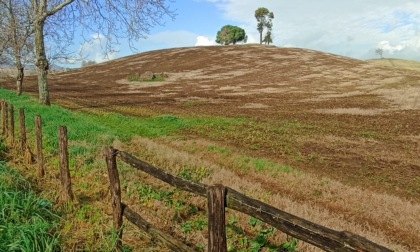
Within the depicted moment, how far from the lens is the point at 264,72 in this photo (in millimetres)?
62125

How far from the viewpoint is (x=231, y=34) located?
127375mm

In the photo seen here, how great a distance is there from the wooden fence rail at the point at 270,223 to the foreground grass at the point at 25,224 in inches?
83.1

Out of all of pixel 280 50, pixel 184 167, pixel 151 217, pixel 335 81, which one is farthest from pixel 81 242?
pixel 280 50

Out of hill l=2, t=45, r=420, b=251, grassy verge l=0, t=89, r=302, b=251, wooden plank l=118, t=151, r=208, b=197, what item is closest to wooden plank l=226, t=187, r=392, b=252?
wooden plank l=118, t=151, r=208, b=197

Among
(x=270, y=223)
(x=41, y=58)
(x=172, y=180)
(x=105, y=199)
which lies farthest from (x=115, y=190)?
(x=41, y=58)

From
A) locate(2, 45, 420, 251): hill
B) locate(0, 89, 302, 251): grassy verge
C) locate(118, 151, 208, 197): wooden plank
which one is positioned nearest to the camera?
locate(118, 151, 208, 197): wooden plank

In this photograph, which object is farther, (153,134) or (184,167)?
(153,134)

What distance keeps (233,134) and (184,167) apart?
6975 mm

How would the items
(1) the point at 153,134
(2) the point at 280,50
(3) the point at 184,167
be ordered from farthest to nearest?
(2) the point at 280,50 < (1) the point at 153,134 < (3) the point at 184,167

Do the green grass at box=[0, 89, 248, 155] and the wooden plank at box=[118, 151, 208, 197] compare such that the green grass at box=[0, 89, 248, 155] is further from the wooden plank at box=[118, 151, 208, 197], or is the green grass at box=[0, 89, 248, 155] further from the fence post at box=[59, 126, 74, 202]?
the wooden plank at box=[118, 151, 208, 197]

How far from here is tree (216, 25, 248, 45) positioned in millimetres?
126375

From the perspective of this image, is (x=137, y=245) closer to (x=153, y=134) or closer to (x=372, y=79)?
(x=153, y=134)

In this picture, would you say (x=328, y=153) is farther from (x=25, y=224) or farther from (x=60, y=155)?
(x=25, y=224)

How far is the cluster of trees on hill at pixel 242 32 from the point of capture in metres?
116
